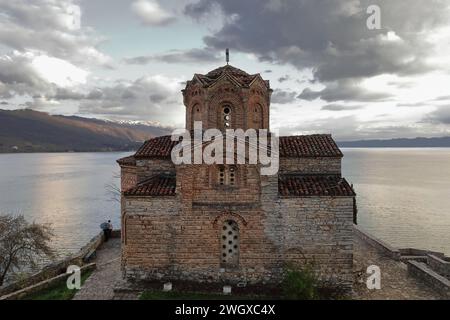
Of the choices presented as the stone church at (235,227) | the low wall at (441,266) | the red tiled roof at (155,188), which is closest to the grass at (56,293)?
the stone church at (235,227)

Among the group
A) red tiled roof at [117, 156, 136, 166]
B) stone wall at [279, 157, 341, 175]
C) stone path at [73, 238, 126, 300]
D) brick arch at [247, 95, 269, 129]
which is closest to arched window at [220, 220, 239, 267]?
stone wall at [279, 157, 341, 175]

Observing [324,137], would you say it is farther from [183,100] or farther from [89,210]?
[89,210]

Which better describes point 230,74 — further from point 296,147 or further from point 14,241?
point 14,241

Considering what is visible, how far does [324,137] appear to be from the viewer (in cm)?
2008

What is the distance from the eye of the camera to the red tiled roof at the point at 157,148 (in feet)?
61.7

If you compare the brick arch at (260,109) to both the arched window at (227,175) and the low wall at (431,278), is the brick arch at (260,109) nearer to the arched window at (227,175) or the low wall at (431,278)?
the arched window at (227,175)

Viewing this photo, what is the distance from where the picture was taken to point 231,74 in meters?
20.0

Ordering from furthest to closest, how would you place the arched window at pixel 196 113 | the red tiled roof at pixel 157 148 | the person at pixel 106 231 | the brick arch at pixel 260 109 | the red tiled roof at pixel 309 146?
the person at pixel 106 231 < the arched window at pixel 196 113 < the brick arch at pixel 260 109 < the red tiled roof at pixel 157 148 < the red tiled roof at pixel 309 146

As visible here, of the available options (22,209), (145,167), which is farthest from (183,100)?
(22,209)

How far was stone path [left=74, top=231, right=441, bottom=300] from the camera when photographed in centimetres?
1628

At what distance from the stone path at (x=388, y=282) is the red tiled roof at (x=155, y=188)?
9.31 m

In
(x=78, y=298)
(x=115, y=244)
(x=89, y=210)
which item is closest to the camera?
(x=78, y=298)

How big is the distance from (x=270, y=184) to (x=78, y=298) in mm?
9843
